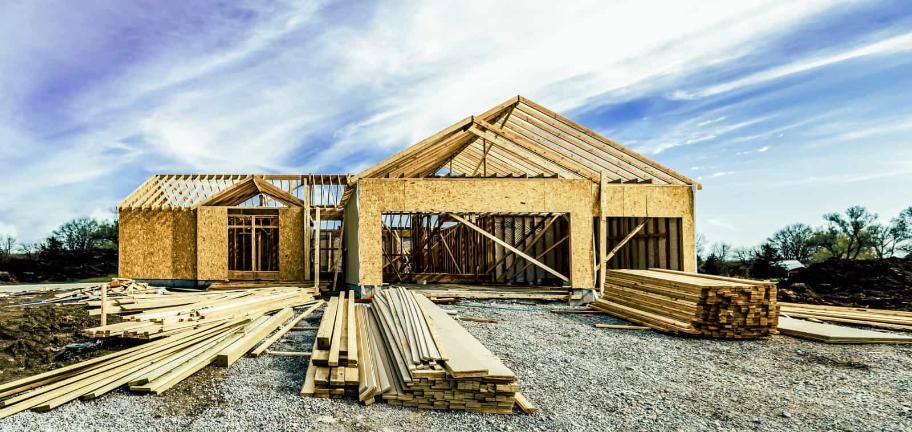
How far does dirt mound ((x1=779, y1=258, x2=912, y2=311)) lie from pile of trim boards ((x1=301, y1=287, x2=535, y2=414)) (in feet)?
41.6

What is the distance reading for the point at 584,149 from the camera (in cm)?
1375

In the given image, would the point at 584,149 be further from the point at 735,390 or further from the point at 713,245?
the point at 713,245

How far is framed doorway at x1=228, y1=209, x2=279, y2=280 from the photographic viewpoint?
17.7 meters

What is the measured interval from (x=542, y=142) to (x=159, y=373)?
10.4 metres

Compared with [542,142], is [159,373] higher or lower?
lower

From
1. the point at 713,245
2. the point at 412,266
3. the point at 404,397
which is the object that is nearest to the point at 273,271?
the point at 412,266

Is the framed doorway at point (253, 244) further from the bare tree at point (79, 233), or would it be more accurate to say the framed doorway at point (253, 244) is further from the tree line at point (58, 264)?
the bare tree at point (79, 233)

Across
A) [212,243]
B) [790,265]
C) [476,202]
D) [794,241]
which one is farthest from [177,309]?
[794,241]

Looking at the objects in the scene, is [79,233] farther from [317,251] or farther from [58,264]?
[317,251]

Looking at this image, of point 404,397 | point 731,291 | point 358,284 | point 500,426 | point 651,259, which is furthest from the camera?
point 651,259

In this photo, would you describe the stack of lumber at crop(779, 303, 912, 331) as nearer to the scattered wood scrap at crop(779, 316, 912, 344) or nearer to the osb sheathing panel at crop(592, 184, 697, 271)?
the scattered wood scrap at crop(779, 316, 912, 344)

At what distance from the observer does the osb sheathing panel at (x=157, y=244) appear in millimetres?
18078

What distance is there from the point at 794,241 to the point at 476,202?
1597 inches

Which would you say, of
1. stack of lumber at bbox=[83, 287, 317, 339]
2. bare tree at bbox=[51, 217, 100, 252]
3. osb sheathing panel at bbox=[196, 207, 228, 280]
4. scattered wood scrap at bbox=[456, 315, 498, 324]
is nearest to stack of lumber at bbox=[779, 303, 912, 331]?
scattered wood scrap at bbox=[456, 315, 498, 324]
